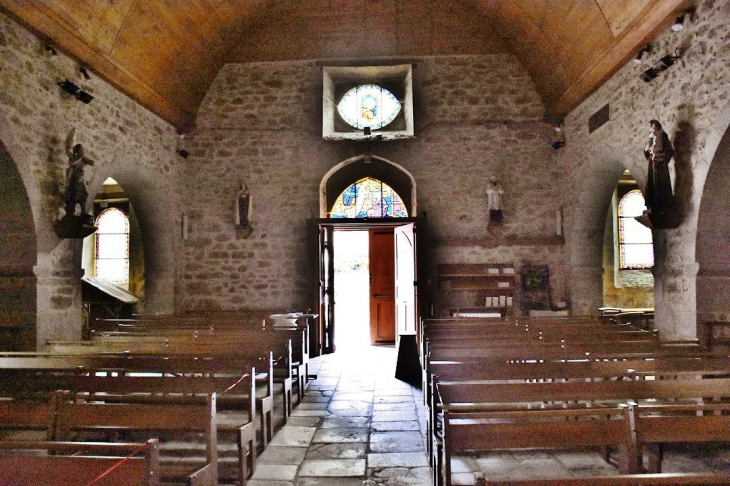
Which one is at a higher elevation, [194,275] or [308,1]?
[308,1]

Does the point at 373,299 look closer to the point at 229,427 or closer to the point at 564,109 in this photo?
the point at 564,109

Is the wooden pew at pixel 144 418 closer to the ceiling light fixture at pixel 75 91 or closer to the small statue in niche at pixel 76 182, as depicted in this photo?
the small statue in niche at pixel 76 182

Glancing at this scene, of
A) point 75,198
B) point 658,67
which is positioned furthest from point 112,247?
point 658,67

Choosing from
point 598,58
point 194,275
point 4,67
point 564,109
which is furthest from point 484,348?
point 194,275

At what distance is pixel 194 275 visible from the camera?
10195mm

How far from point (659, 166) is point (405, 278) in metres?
4.75

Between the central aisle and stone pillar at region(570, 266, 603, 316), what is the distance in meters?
4.32

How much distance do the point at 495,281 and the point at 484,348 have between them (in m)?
5.51

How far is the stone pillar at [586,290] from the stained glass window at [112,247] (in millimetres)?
10517

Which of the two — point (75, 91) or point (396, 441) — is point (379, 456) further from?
point (75, 91)

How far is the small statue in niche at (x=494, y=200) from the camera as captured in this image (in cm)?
978

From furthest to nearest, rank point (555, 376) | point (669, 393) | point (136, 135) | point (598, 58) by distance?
point (136, 135) < point (598, 58) < point (555, 376) < point (669, 393)

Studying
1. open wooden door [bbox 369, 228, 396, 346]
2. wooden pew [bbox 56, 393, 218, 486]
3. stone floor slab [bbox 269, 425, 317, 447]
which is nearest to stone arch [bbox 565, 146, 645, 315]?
open wooden door [bbox 369, 228, 396, 346]

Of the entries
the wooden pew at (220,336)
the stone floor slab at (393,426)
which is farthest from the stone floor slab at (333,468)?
the wooden pew at (220,336)
